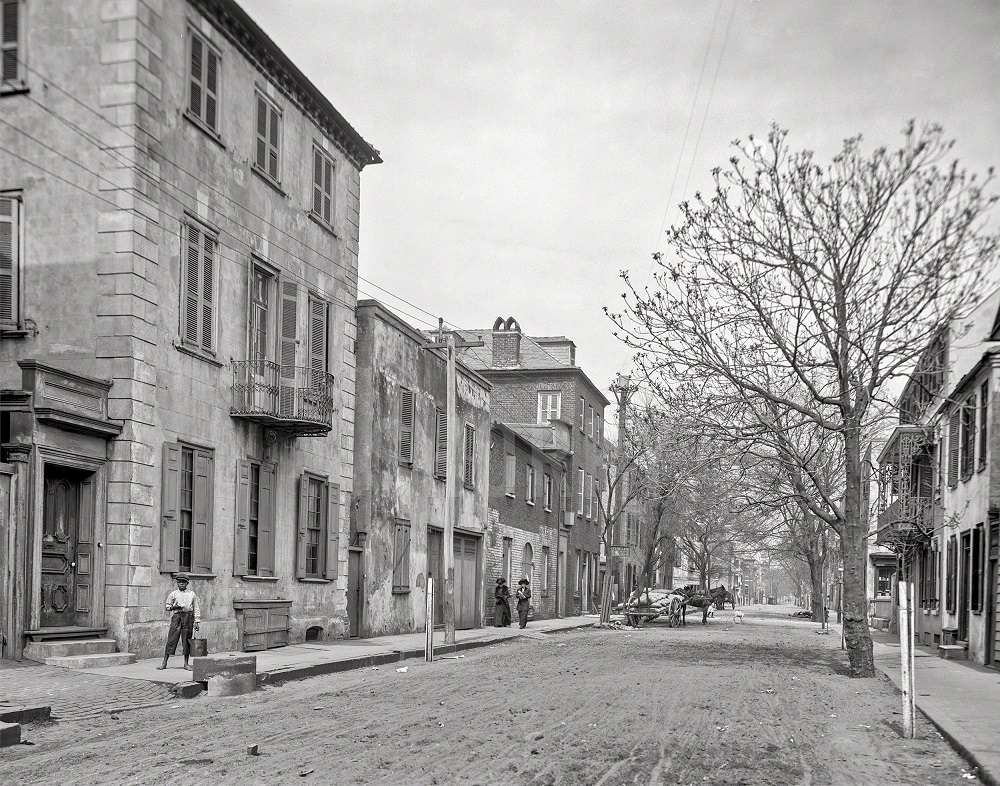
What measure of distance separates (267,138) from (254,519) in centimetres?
702

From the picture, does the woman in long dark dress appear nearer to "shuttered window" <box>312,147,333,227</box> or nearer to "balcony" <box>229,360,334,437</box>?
"balcony" <box>229,360,334,437</box>

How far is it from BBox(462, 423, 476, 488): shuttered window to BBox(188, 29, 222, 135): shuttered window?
49.2 ft

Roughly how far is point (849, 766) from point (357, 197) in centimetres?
1847

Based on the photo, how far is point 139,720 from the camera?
11102 millimetres

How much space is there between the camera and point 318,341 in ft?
73.5

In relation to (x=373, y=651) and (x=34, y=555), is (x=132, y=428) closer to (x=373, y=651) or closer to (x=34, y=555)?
(x=34, y=555)

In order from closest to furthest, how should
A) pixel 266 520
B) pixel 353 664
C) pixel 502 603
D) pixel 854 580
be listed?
pixel 353 664, pixel 854 580, pixel 266 520, pixel 502 603

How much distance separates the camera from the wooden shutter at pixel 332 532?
22.9 metres

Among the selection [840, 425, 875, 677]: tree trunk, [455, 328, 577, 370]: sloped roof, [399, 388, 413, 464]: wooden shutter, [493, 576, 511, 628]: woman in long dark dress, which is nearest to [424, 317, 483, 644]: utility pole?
[399, 388, 413, 464]: wooden shutter

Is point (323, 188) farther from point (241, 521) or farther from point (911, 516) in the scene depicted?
point (911, 516)

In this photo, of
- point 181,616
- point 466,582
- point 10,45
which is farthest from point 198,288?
point 466,582

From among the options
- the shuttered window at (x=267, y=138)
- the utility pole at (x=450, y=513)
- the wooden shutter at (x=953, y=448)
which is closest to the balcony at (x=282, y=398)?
the utility pole at (x=450, y=513)

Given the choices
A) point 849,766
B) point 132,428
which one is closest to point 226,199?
point 132,428

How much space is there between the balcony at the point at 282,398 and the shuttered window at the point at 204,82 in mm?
4139
